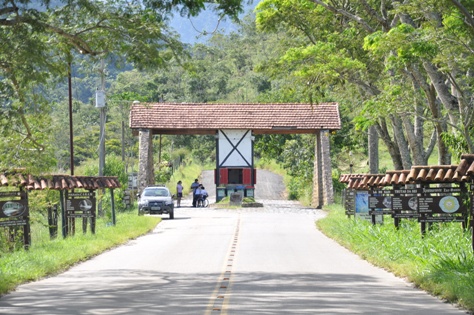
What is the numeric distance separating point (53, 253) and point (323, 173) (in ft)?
104

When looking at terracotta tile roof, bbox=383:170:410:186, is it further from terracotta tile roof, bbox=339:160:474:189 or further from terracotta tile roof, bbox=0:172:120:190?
terracotta tile roof, bbox=0:172:120:190

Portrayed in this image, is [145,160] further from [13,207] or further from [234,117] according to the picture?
[13,207]

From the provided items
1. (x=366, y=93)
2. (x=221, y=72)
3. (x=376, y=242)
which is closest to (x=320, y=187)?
(x=366, y=93)

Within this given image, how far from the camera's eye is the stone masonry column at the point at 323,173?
50.3 metres

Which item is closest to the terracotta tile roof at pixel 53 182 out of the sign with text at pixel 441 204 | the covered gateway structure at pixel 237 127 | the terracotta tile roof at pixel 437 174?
the terracotta tile roof at pixel 437 174

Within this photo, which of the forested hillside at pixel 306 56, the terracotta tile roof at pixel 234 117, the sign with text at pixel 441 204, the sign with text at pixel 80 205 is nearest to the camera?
the forested hillside at pixel 306 56

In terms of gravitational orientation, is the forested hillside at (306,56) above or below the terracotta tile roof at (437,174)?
above

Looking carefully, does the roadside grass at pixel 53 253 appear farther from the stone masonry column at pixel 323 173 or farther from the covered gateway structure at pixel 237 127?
the stone masonry column at pixel 323 173

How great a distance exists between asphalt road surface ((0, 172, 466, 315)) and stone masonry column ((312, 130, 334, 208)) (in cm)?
2238

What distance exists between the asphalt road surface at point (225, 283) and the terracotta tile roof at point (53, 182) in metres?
2.25

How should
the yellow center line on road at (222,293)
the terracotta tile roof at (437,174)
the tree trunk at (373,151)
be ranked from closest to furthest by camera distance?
the yellow center line on road at (222,293) < the terracotta tile roof at (437,174) < the tree trunk at (373,151)

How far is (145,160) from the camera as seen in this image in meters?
50.8

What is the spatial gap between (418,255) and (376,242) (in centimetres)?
390

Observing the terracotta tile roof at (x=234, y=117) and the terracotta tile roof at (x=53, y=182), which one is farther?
the terracotta tile roof at (x=234, y=117)
